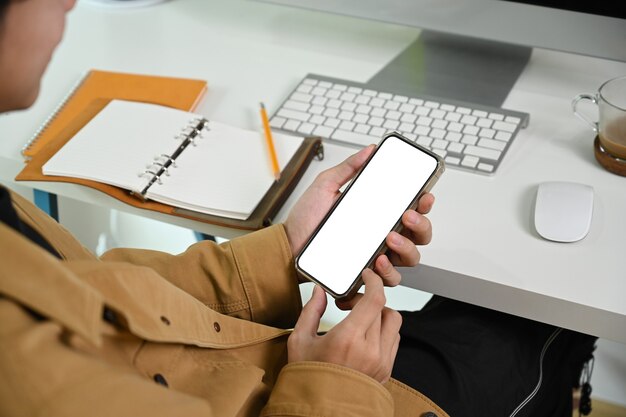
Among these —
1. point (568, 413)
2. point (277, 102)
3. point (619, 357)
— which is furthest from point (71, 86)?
point (619, 357)

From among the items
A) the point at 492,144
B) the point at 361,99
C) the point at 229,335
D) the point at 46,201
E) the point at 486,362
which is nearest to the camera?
the point at 229,335

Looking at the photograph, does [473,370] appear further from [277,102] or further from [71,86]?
[71,86]

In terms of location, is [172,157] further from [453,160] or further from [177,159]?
[453,160]

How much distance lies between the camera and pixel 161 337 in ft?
2.30

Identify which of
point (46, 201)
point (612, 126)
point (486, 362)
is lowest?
point (46, 201)

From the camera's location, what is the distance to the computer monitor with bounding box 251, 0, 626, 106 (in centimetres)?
105

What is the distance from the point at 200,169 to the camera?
1.01 m

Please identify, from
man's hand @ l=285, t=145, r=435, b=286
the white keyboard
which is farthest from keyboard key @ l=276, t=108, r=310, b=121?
man's hand @ l=285, t=145, r=435, b=286

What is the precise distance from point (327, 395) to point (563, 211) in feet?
1.19

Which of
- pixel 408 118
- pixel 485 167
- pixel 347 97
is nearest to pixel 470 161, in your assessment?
pixel 485 167

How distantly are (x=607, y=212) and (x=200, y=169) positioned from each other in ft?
1.63

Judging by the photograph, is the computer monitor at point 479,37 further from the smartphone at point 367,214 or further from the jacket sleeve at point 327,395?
the jacket sleeve at point 327,395

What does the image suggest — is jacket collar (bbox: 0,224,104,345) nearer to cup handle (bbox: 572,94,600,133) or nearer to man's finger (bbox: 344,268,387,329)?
man's finger (bbox: 344,268,387,329)

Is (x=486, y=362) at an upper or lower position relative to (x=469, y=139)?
lower
